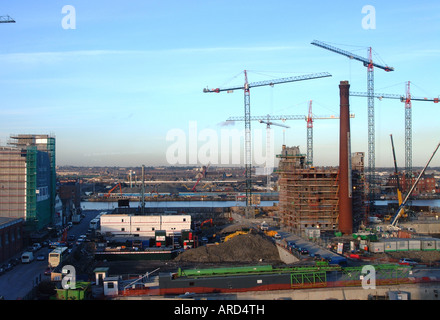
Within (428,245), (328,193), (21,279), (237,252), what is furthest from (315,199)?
(21,279)

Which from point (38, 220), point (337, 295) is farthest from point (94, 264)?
point (337, 295)

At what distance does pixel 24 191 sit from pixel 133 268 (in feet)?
23.8

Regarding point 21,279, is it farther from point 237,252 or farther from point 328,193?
point 328,193

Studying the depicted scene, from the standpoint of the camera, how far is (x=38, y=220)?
1644 cm

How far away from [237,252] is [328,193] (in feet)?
20.8

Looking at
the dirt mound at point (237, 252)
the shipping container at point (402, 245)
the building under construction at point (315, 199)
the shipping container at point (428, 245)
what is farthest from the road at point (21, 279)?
the shipping container at point (428, 245)

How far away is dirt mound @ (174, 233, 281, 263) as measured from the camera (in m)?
12.2

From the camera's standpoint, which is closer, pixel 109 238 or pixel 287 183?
pixel 109 238

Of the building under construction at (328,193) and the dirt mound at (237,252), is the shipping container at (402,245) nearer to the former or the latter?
the building under construction at (328,193)

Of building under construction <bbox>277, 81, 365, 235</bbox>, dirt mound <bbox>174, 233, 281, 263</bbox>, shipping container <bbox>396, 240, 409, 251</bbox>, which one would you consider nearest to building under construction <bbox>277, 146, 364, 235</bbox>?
building under construction <bbox>277, 81, 365, 235</bbox>

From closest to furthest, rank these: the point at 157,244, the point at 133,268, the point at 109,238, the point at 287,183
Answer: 1. the point at 133,268
2. the point at 157,244
3. the point at 109,238
4. the point at 287,183

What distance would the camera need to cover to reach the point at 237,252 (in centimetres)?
1247

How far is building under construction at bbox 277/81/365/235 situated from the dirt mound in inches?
143
